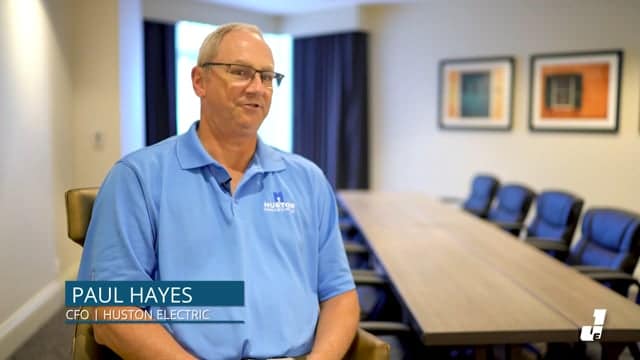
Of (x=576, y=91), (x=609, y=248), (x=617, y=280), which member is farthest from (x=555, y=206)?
(x=576, y=91)

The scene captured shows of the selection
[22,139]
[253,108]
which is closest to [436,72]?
[22,139]

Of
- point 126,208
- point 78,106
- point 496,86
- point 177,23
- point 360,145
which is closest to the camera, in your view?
point 126,208

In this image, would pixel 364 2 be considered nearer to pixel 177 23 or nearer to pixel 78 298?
pixel 177 23

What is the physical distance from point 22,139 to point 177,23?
2.17 m

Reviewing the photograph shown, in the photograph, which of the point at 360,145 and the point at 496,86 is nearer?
the point at 496,86

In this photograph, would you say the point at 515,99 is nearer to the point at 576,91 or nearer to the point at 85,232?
the point at 576,91

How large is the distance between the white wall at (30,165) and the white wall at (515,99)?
372 centimetres

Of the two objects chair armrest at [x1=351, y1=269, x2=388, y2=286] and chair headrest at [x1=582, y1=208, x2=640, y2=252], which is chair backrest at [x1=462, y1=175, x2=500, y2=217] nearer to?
chair headrest at [x1=582, y1=208, x2=640, y2=252]

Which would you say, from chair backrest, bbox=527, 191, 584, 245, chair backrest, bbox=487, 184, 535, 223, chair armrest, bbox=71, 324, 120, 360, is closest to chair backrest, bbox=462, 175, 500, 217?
chair backrest, bbox=487, 184, 535, 223

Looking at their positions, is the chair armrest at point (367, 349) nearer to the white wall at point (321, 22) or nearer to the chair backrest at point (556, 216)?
the chair backrest at point (556, 216)

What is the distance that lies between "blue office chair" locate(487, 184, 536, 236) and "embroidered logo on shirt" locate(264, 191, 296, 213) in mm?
2901

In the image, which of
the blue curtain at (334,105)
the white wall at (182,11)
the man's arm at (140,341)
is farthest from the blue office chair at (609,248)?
the blue curtain at (334,105)

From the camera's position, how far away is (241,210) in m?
1.49

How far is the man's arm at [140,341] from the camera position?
1.34 meters
